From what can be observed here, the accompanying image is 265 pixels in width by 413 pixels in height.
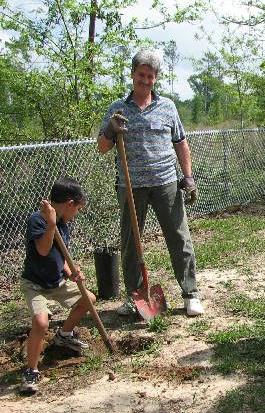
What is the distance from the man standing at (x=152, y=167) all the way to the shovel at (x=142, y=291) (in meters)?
0.11

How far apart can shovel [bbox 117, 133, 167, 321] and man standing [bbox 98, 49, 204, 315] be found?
0.11m

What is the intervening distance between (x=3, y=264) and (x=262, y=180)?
6849 millimetres

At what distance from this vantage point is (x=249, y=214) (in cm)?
955

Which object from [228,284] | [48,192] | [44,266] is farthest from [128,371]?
[48,192]

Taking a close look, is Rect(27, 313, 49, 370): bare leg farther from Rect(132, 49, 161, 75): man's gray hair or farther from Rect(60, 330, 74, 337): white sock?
Rect(132, 49, 161, 75): man's gray hair

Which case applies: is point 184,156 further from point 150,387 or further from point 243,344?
point 150,387

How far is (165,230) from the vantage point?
15.1ft

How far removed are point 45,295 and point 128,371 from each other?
0.74m

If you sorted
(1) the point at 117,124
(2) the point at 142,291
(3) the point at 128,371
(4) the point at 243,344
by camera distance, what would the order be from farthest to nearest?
(2) the point at 142,291 < (1) the point at 117,124 < (4) the point at 243,344 < (3) the point at 128,371

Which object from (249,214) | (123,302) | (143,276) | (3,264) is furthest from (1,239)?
(249,214)

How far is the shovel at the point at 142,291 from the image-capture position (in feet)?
13.7

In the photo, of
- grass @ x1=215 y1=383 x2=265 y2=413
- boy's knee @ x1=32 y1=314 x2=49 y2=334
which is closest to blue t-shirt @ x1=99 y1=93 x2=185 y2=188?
boy's knee @ x1=32 y1=314 x2=49 y2=334

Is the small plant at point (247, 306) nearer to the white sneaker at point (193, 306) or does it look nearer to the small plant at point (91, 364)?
the white sneaker at point (193, 306)

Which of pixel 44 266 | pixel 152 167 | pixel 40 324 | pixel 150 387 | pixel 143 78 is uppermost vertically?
pixel 143 78
